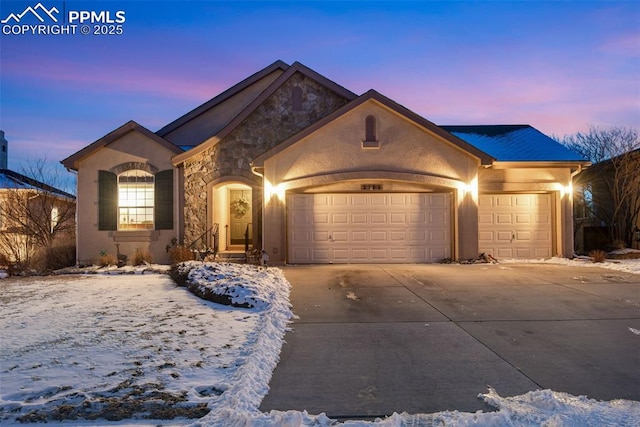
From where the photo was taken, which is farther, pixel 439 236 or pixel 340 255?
pixel 439 236

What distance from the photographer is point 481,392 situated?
373cm

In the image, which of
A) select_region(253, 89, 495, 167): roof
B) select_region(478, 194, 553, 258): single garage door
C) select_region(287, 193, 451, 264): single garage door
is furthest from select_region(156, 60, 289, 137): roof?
select_region(478, 194, 553, 258): single garage door

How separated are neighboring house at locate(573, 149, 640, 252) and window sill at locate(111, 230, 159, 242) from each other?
17338 mm

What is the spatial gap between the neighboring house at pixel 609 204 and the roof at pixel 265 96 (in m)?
12.1

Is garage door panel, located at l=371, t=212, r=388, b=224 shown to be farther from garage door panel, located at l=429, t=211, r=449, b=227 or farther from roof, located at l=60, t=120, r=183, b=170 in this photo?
roof, located at l=60, t=120, r=183, b=170

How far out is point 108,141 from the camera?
13.8 meters

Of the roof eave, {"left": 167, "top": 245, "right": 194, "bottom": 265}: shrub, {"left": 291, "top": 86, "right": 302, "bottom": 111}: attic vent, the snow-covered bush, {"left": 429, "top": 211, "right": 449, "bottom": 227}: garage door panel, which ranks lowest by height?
the snow-covered bush

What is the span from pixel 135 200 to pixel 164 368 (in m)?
11.3

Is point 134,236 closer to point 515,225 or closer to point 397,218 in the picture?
point 397,218

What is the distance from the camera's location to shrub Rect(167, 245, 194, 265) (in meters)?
12.4

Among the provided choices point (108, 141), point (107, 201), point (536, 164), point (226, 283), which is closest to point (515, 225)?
point (536, 164)

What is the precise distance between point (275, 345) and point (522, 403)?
9.34ft

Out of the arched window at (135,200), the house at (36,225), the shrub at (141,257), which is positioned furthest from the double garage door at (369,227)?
the house at (36,225)

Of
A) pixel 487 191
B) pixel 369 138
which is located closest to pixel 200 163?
pixel 369 138
